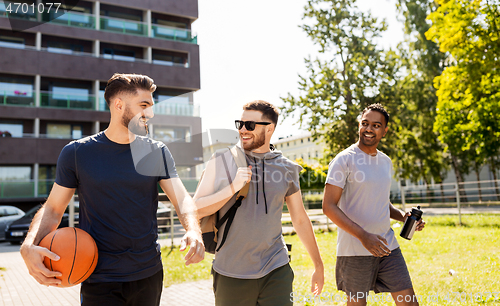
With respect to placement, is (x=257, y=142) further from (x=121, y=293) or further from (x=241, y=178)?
(x=121, y=293)

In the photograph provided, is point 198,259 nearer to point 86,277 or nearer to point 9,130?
point 86,277

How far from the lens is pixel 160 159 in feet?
10.0

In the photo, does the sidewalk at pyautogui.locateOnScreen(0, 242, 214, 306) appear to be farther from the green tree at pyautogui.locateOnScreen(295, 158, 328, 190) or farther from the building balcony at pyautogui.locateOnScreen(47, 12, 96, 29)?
the building balcony at pyautogui.locateOnScreen(47, 12, 96, 29)

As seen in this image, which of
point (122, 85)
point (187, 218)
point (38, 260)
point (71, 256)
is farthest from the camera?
point (122, 85)

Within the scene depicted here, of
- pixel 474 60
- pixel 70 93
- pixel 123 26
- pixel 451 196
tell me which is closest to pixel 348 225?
pixel 451 196

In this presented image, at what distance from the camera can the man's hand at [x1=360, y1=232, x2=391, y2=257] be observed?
3646 mm

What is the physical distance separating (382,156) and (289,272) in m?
1.78

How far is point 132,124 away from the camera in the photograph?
2.97m

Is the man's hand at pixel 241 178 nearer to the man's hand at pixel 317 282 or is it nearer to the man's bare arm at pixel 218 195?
the man's bare arm at pixel 218 195

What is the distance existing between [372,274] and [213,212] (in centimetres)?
185

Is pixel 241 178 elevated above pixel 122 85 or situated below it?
below

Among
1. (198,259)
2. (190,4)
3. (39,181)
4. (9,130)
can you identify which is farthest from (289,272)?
(190,4)

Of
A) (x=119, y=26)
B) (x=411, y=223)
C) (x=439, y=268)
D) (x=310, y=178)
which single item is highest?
(x=119, y=26)

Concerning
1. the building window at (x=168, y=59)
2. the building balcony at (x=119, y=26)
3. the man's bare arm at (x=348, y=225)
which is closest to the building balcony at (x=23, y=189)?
the building balcony at (x=119, y=26)
